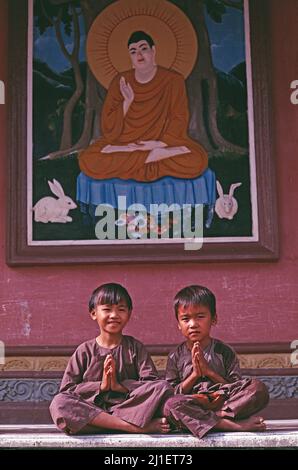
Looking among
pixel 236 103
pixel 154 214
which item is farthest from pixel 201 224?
pixel 236 103

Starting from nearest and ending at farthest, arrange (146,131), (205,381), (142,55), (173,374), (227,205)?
(205,381) < (173,374) < (227,205) < (146,131) < (142,55)

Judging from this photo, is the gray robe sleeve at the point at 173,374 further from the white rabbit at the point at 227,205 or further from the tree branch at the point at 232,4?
the tree branch at the point at 232,4

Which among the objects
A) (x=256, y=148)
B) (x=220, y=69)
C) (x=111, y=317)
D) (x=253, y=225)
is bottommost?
(x=111, y=317)

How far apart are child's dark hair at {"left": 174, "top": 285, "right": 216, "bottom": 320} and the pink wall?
0.71ft

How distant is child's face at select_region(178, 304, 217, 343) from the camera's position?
7.16m

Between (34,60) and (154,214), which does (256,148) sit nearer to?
(154,214)

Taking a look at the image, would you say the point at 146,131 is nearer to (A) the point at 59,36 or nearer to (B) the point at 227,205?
(B) the point at 227,205

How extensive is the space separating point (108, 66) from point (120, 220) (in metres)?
0.99

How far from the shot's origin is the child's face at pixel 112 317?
23.5ft

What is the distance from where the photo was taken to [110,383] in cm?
698

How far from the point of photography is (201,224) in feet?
25.0

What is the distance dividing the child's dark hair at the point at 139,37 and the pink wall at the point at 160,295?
1159mm

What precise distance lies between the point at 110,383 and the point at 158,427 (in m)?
0.36

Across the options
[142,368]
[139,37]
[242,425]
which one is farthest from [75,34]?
[242,425]
